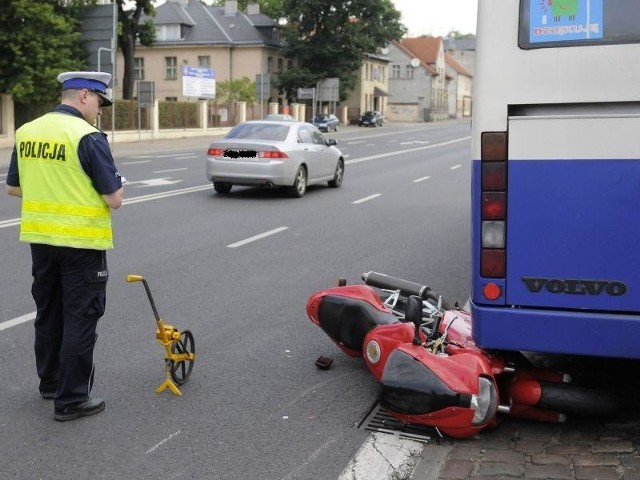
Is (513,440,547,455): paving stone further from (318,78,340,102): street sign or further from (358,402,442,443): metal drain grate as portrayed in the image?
(318,78,340,102): street sign

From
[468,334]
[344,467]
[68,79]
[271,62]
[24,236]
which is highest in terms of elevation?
[271,62]

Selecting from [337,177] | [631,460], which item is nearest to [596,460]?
[631,460]

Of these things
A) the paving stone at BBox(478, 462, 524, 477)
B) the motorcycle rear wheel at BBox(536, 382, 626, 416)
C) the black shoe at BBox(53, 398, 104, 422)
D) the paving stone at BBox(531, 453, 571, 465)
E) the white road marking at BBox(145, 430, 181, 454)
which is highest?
the motorcycle rear wheel at BBox(536, 382, 626, 416)

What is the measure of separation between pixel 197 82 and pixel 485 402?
49249mm

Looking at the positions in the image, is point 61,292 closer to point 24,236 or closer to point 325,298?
point 24,236

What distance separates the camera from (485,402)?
173 inches

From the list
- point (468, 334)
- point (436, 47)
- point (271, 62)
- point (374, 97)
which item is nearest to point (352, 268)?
point (468, 334)

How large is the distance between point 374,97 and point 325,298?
97226mm

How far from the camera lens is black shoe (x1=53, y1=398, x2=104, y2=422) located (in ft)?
15.4

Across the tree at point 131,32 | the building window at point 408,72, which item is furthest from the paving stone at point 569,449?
the building window at point 408,72

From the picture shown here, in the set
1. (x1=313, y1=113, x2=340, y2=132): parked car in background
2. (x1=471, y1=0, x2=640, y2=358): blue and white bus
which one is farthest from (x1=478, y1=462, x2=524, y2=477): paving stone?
(x1=313, y1=113, x2=340, y2=132): parked car in background

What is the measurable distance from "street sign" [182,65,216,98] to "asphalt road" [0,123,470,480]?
118ft

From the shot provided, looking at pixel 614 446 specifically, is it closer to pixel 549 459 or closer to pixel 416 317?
pixel 549 459

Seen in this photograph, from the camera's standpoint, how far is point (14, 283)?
844cm
